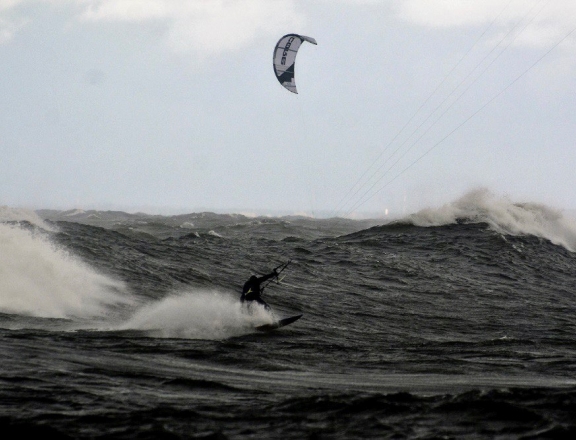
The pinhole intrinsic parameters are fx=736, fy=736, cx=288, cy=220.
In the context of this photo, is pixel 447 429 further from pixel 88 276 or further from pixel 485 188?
pixel 485 188

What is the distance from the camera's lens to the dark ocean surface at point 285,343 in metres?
6.93

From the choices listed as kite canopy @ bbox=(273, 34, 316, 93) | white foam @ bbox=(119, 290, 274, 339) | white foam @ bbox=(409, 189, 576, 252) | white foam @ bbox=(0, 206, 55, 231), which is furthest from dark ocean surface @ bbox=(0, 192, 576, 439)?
kite canopy @ bbox=(273, 34, 316, 93)

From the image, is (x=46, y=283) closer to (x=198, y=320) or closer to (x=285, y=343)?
(x=198, y=320)

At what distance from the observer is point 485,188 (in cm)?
3903

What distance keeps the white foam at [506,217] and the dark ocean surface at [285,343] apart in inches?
210

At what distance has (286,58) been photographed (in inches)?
866

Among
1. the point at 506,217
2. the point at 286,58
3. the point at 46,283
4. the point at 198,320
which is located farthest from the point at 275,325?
the point at 506,217

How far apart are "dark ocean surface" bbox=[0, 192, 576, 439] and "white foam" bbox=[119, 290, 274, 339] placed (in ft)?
0.18

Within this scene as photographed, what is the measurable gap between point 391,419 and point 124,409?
258 cm

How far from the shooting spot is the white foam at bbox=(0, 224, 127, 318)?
14.6 metres

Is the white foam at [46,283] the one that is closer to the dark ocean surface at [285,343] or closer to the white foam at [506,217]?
the dark ocean surface at [285,343]

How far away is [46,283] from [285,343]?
6.54m

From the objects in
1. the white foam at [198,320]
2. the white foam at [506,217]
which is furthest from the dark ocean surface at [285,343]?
the white foam at [506,217]

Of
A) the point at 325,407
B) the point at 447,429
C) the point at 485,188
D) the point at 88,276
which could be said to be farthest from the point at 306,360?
the point at 485,188
